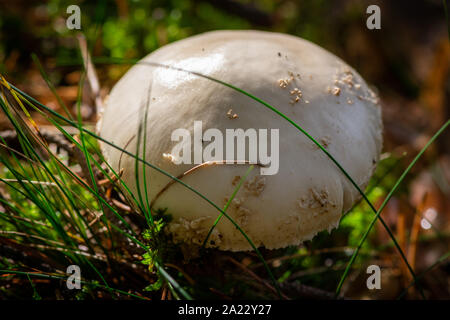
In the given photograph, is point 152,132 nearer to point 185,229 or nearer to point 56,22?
point 185,229

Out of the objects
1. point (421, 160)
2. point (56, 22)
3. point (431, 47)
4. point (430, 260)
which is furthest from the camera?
point (431, 47)

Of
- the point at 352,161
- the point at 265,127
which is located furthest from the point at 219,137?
the point at 352,161

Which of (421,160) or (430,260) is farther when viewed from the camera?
(421,160)

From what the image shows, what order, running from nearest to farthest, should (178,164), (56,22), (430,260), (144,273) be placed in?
1. (178,164)
2. (144,273)
3. (430,260)
4. (56,22)

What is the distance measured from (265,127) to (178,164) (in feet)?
1.01

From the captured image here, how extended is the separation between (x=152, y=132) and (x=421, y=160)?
245 cm

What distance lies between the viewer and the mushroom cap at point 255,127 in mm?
1174

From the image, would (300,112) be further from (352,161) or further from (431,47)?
(431,47)

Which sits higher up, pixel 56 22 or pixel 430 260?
pixel 56 22

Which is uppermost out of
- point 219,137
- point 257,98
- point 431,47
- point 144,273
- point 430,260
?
point 431,47

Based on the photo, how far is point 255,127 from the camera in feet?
4.03

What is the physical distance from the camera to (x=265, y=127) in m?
1.23

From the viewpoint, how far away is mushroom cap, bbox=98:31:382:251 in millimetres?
1174

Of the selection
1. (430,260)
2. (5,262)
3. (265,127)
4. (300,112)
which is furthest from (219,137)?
(430,260)
